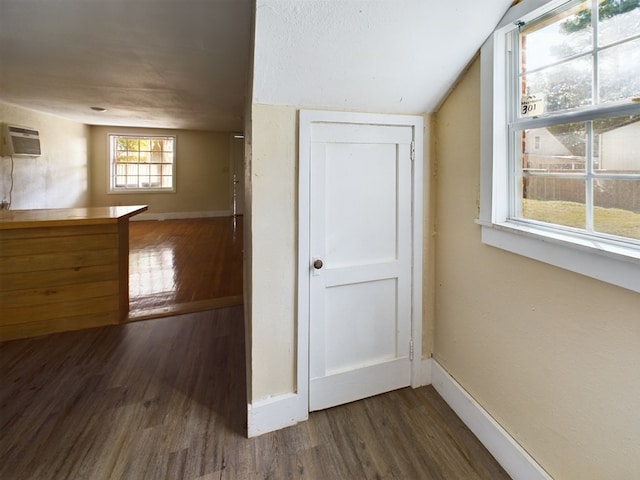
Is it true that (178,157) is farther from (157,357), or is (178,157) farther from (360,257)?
(360,257)

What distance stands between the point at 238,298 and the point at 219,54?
7.92ft

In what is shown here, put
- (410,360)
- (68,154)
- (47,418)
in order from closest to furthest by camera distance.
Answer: (47,418) < (410,360) < (68,154)

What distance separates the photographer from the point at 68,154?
6895 millimetres

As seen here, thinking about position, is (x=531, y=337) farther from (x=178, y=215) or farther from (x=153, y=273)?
(x=178, y=215)

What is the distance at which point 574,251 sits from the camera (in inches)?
44.7

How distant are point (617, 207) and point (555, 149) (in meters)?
0.34

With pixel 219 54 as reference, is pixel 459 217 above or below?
below

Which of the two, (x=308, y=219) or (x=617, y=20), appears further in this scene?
(x=308, y=219)

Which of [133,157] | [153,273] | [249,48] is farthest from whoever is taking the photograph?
[133,157]

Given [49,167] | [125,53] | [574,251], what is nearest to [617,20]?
[574,251]

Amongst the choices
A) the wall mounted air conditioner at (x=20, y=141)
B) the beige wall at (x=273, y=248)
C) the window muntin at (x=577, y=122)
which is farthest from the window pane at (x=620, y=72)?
the wall mounted air conditioner at (x=20, y=141)

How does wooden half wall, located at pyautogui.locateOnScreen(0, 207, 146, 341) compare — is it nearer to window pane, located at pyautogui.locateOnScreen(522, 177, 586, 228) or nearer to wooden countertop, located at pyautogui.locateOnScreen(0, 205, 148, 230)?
wooden countertop, located at pyautogui.locateOnScreen(0, 205, 148, 230)

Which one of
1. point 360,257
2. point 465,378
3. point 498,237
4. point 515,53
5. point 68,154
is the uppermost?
point 68,154

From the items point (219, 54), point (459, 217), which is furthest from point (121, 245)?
point (459, 217)
